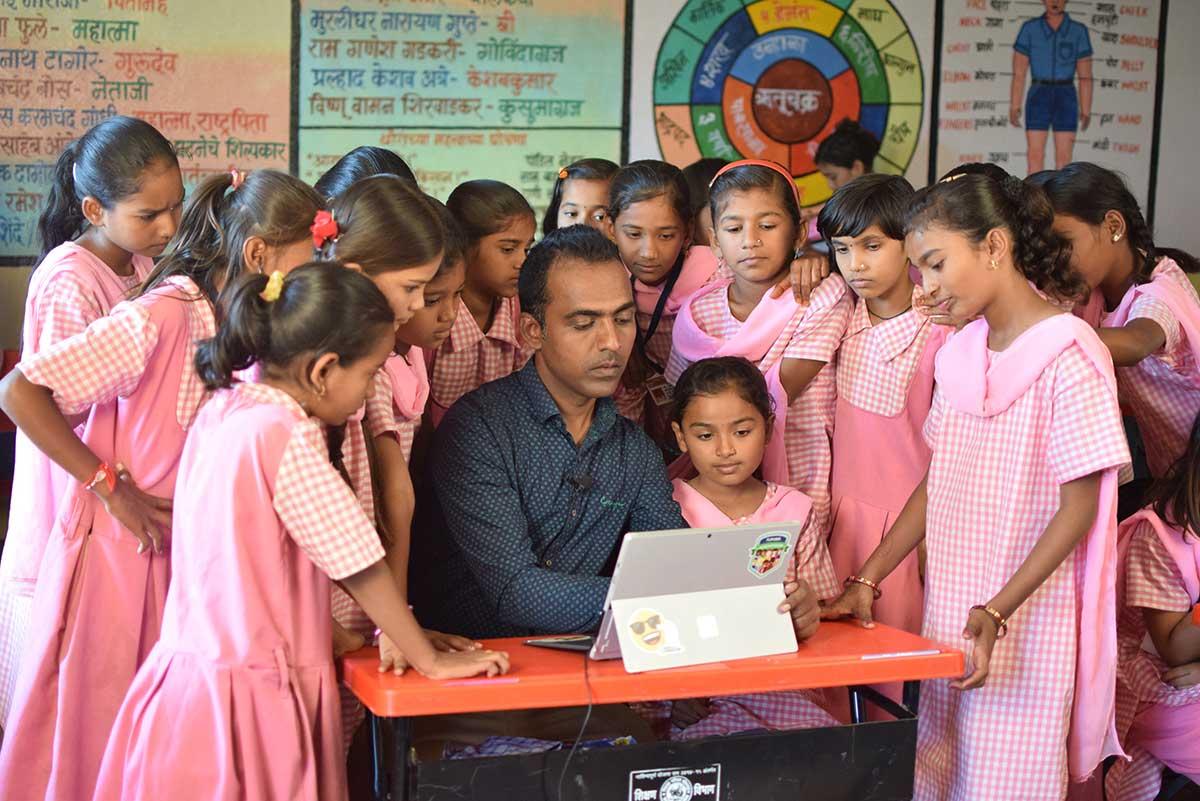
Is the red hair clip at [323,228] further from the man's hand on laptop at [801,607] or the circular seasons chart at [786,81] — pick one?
the circular seasons chart at [786,81]

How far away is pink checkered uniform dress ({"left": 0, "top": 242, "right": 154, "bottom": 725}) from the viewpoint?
288cm

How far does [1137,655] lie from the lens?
137 inches

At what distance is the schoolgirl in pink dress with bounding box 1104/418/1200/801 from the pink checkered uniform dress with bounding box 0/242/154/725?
8.09 feet

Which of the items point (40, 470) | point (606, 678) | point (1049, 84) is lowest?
point (606, 678)

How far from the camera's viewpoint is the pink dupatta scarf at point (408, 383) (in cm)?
281

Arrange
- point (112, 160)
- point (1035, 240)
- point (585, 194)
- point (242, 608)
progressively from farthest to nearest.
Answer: point (585, 194)
point (112, 160)
point (1035, 240)
point (242, 608)

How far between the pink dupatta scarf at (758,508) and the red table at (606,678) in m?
0.54

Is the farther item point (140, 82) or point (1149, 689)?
point (140, 82)

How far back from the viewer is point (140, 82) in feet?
17.0

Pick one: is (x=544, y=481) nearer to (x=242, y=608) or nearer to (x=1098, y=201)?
(x=242, y=608)

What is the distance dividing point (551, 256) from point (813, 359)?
2.48 feet

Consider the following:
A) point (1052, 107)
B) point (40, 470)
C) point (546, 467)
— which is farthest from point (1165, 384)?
point (1052, 107)

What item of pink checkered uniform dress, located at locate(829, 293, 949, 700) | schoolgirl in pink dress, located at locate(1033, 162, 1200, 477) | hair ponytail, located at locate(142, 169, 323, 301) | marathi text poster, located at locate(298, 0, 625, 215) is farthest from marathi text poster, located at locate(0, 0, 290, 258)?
schoolgirl in pink dress, located at locate(1033, 162, 1200, 477)

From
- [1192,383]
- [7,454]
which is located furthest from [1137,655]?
[7,454]
